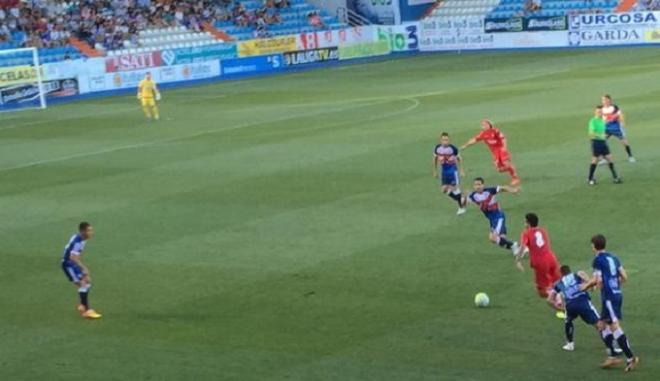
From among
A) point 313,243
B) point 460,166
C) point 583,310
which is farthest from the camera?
point 460,166

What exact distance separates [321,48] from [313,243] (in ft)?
159

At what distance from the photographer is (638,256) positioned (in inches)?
904

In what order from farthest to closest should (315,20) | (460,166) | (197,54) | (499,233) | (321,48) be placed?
(315,20) < (321,48) < (197,54) < (460,166) < (499,233)

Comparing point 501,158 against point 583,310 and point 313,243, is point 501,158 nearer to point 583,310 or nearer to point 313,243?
point 313,243

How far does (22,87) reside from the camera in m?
60.7

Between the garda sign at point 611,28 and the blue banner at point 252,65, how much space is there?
1622 centimetres

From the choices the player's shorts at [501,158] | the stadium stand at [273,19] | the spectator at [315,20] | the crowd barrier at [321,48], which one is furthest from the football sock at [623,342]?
the spectator at [315,20]

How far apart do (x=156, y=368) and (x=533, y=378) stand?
5390 millimetres

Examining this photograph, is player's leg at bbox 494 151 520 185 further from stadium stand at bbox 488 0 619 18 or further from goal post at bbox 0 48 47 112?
stadium stand at bbox 488 0 619 18

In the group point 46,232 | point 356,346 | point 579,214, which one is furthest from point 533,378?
point 46,232

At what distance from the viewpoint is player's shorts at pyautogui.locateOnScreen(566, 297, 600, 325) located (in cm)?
1755

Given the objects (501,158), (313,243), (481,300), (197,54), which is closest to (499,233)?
(481,300)

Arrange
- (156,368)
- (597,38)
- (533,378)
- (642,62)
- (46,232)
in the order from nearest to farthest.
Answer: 1. (533,378)
2. (156,368)
3. (46,232)
4. (642,62)
5. (597,38)

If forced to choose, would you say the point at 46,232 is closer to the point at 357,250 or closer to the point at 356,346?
the point at 357,250
